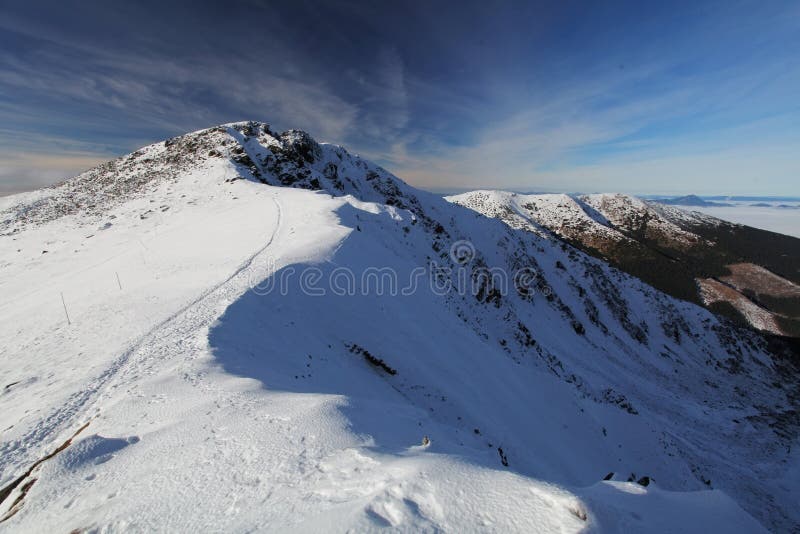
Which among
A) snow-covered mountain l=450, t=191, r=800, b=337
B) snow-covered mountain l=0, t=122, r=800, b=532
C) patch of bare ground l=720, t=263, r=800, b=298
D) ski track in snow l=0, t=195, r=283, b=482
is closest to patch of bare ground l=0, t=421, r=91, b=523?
snow-covered mountain l=0, t=122, r=800, b=532

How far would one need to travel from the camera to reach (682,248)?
6053 inches

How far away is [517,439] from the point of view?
15.2 m

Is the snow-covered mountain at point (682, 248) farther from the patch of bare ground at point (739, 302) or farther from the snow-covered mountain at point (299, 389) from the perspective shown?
the snow-covered mountain at point (299, 389)

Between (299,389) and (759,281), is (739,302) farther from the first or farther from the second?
(299,389)

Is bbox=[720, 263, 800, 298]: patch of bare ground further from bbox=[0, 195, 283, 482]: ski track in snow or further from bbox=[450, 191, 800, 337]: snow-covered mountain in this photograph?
bbox=[0, 195, 283, 482]: ski track in snow

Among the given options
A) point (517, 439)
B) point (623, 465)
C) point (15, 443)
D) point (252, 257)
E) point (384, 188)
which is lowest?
point (623, 465)

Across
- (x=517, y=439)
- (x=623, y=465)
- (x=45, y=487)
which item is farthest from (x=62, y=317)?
(x=623, y=465)

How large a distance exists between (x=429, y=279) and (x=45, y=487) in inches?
915

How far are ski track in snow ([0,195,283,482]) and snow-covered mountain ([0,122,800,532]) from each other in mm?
63

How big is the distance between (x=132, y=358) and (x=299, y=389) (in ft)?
16.8

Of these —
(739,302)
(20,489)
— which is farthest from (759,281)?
(20,489)

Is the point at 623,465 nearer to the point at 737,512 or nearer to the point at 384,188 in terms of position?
the point at 737,512

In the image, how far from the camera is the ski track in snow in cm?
612

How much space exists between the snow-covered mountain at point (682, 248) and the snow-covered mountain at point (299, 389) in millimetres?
82934
